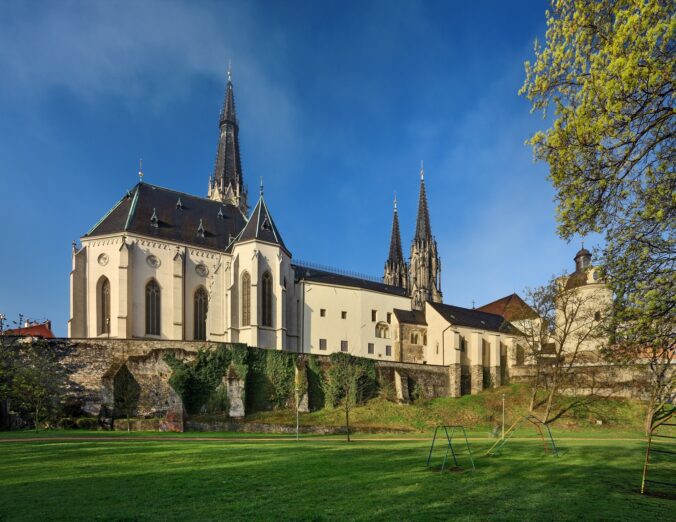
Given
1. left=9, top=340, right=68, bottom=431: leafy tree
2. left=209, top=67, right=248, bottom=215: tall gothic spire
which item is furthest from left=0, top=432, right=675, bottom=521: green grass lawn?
left=209, top=67, right=248, bottom=215: tall gothic spire

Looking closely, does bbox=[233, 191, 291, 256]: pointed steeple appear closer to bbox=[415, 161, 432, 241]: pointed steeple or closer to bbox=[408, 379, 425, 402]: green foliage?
bbox=[408, 379, 425, 402]: green foliage

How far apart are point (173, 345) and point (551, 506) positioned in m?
32.8

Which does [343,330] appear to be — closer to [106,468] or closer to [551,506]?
[106,468]

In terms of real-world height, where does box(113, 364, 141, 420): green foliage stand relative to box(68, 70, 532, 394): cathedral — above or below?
below

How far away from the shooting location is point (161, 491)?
12.2m

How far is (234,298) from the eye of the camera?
4956 centimetres

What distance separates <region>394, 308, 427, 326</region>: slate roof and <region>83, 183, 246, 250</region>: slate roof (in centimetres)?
1975

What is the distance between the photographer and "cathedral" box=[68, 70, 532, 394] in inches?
1873

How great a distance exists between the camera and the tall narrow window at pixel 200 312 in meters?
51.3

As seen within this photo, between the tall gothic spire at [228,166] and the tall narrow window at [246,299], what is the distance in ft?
97.0

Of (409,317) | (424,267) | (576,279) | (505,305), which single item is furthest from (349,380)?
(424,267)

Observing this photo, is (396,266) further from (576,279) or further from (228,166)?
(576,279)

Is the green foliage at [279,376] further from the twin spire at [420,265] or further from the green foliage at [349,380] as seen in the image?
the twin spire at [420,265]

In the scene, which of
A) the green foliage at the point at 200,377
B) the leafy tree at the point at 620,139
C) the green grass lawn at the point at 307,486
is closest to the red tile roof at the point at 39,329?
the green foliage at the point at 200,377
